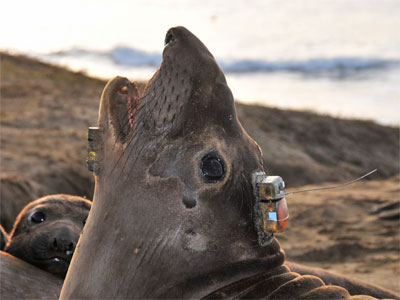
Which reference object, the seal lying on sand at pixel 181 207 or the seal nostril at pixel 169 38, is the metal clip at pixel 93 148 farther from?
the seal nostril at pixel 169 38

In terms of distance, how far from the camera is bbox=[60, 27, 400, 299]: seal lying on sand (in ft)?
9.71

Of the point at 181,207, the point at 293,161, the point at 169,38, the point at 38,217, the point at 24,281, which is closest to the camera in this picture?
the point at 181,207

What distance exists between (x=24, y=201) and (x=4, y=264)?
3505mm

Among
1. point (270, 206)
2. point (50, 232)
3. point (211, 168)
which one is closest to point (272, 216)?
point (270, 206)

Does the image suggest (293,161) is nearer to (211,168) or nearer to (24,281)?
(24,281)

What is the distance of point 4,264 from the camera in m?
4.84

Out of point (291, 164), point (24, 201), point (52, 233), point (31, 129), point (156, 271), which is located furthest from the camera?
point (291, 164)

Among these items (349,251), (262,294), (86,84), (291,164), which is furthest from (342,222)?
(86,84)

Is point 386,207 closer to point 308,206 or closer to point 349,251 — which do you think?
point 308,206

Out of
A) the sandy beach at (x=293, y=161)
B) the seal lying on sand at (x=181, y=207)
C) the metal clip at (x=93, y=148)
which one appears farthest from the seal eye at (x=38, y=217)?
the seal lying on sand at (x=181, y=207)

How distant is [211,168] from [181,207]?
0.67 ft

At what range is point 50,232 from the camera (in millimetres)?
5312

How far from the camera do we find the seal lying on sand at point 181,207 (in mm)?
2961

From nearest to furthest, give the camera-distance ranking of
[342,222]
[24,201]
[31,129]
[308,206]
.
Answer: [24,201]
[342,222]
[308,206]
[31,129]
